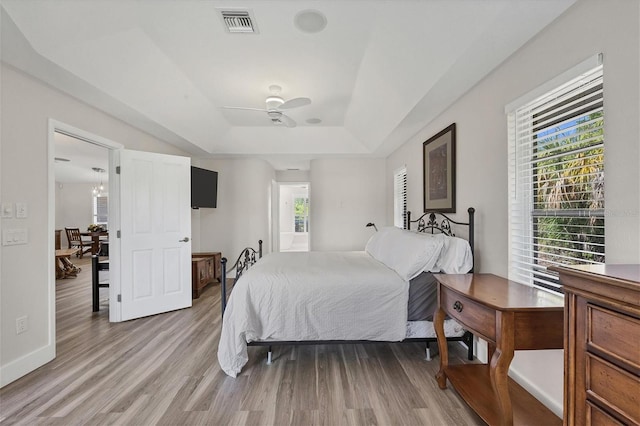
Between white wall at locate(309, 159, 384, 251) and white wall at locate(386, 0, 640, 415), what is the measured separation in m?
2.63

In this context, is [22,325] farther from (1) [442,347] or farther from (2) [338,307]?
(1) [442,347]

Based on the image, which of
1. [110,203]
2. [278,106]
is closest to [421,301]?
[278,106]

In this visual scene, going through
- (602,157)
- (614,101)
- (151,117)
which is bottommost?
(602,157)

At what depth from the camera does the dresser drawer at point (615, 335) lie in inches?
30.6

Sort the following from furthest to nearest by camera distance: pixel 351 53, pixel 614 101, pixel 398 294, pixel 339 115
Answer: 1. pixel 339 115
2. pixel 351 53
3. pixel 398 294
4. pixel 614 101

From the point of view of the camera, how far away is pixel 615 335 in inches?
32.5

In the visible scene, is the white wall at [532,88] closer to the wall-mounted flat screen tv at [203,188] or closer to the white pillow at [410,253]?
the white pillow at [410,253]

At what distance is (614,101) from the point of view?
134cm

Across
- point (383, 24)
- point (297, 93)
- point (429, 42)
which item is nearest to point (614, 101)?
point (429, 42)

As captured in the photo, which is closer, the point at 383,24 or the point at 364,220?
the point at 383,24

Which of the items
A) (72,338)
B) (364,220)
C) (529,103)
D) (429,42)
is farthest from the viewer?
(364,220)

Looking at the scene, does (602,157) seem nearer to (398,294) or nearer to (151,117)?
(398,294)

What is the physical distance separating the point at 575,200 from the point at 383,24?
5.93 ft

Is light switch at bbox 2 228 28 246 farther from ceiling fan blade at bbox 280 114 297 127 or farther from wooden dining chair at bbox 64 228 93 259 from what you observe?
wooden dining chair at bbox 64 228 93 259
